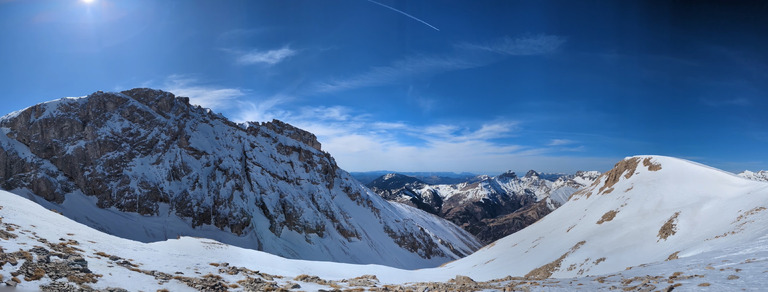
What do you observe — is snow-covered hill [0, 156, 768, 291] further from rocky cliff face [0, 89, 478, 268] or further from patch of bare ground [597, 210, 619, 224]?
rocky cliff face [0, 89, 478, 268]

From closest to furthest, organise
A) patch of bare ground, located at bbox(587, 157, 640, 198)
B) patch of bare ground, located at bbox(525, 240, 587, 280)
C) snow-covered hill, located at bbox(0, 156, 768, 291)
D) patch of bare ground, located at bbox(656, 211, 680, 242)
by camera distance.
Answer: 1. snow-covered hill, located at bbox(0, 156, 768, 291)
2. patch of bare ground, located at bbox(656, 211, 680, 242)
3. patch of bare ground, located at bbox(525, 240, 587, 280)
4. patch of bare ground, located at bbox(587, 157, 640, 198)

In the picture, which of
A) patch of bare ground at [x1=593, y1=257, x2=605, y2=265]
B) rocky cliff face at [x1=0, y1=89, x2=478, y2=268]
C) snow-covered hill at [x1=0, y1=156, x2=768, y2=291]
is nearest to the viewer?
snow-covered hill at [x1=0, y1=156, x2=768, y2=291]

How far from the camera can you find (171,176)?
139 m

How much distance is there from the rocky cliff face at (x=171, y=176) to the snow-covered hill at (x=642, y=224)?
4084 inches

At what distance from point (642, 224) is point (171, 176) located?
6040 inches

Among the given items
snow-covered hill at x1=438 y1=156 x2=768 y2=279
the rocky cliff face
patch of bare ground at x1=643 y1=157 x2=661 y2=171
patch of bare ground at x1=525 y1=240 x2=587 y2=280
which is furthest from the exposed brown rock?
the rocky cliff face

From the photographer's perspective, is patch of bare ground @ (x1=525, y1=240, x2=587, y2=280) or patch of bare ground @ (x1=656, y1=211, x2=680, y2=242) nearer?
patch of bare ground @ (x1=656, y1=211, x2=680, y2=242)

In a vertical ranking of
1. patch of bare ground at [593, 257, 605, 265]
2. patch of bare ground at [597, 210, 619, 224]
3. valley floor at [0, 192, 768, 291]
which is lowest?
patch of bare ground at [593, 257, 605, 265]

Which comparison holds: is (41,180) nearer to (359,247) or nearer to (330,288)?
(359,247)

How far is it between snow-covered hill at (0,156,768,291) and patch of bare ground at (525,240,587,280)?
0.23 m

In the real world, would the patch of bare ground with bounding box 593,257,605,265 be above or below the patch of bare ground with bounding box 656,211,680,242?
below

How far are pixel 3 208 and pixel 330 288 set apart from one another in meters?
20.5

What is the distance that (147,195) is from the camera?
130 meters

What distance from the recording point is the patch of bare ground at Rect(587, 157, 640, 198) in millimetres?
68588
